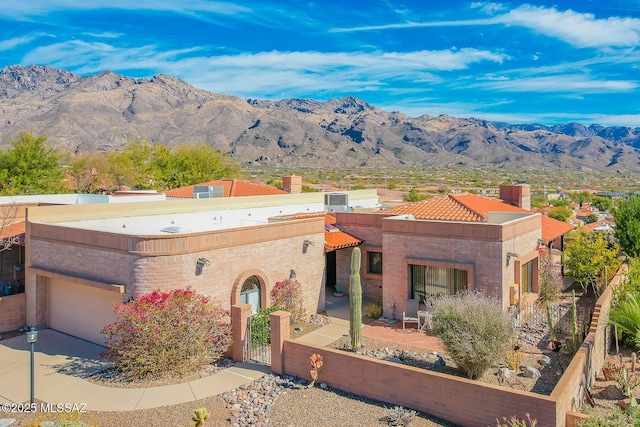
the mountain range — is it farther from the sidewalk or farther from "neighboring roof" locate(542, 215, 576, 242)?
the sidewalk

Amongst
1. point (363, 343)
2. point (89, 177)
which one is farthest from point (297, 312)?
point (89, 177)

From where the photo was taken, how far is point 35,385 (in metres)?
12.9

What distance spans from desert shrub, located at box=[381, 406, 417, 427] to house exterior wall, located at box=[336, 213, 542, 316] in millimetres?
7594

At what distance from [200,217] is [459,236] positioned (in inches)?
446

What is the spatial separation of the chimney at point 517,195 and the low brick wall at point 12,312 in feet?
78.7

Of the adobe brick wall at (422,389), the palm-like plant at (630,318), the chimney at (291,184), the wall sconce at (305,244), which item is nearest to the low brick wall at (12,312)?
the wall sconce at (305,244)

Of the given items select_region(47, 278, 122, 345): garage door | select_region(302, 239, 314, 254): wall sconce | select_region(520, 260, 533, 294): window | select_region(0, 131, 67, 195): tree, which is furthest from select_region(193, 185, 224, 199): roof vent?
select_region(520, 260, 533, 294): window

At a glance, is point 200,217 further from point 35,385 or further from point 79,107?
point 79,107

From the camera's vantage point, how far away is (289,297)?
59.9ft

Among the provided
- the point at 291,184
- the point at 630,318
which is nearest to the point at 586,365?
the point at 630,318

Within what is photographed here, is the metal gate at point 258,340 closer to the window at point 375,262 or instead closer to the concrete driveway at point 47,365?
the concrete driveway at point 47,365

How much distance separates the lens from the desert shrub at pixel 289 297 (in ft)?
Result: 58.9

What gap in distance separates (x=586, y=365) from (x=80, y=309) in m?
15.4

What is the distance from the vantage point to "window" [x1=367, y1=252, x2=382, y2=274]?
2191 centimetres
